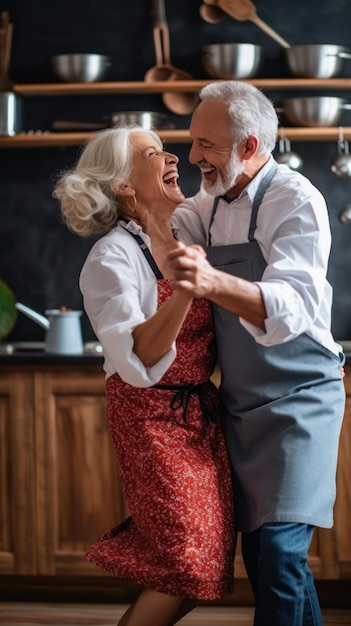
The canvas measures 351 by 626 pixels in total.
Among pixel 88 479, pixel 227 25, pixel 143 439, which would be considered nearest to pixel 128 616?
pixel 143 439

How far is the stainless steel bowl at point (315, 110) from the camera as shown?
13.1 feet

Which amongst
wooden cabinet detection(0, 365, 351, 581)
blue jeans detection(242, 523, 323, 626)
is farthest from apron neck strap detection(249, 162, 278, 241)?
wooden cabinet detection(0, 365, 351, 581)

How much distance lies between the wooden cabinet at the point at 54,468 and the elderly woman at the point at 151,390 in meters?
1.22

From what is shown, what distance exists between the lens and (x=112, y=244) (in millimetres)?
2381

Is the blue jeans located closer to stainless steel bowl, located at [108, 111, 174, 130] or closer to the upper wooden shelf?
stainless steel bowl, located at [108, 111, 174, 130]

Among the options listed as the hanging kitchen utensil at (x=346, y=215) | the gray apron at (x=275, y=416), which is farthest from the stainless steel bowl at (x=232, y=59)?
the gray apron at (x=275, y=416)

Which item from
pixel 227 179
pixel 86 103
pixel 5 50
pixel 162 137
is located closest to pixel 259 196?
pixel 227 179

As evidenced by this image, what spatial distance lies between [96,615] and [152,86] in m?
2.06

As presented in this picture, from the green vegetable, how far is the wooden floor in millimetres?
1107

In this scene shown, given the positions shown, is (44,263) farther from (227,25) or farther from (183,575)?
(183,575)

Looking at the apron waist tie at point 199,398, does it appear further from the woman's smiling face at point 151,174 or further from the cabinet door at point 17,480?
the cabinet door at point 17,480

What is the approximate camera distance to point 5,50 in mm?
4340

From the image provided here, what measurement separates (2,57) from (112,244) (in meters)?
2.25

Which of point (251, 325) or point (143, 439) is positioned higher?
point (251, 325)
